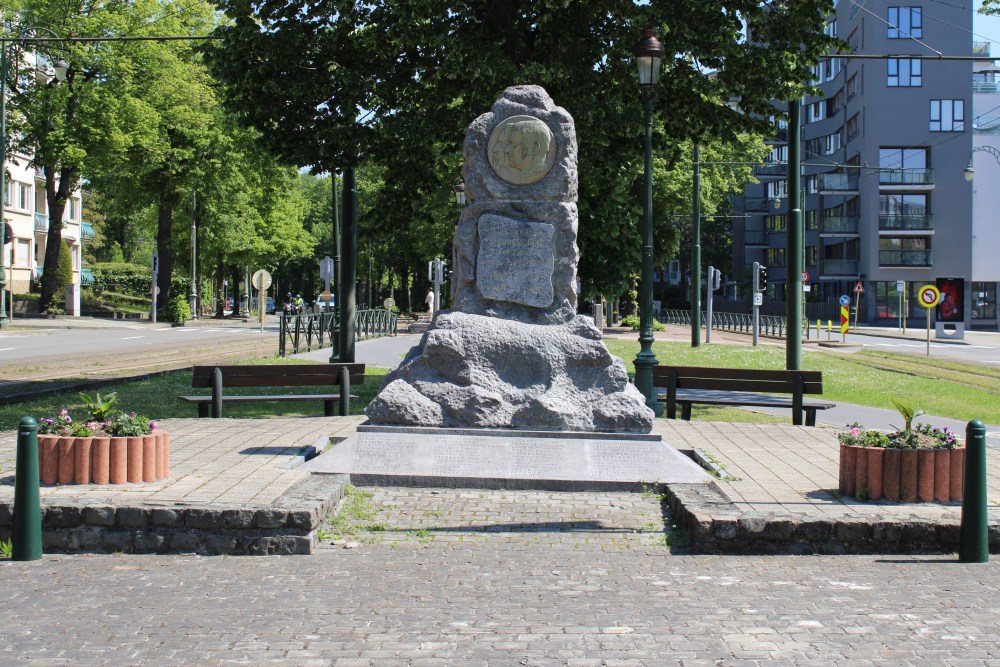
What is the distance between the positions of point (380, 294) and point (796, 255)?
3050 inches

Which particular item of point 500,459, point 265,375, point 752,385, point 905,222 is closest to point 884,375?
point 752,385

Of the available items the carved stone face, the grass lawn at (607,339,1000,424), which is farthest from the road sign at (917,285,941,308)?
the carved stone face

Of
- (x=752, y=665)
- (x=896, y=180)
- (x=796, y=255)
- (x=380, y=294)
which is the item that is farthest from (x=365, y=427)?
(x=380, y=294)

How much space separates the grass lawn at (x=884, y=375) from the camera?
1767 cm

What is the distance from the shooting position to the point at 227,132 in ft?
162

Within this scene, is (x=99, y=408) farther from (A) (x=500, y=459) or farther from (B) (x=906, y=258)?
(B) (x=906, y=258)

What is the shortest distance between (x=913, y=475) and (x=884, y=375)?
16.6m

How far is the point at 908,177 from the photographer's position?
6388 centimetres

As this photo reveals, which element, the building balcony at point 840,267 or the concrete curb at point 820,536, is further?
the building balcony at point 840,267

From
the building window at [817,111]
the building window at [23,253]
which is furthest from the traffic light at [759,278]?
the building window at [23,253]

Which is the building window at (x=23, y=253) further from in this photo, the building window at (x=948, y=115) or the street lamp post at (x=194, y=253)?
the building window at (x=948, y=115)

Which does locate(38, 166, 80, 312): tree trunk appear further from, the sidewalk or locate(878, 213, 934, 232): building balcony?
locate(878, 213, 934, 232): building balcony

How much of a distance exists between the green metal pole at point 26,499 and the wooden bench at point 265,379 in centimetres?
645

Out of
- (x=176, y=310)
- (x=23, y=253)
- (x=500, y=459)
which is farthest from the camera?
(x=23, y=253)
